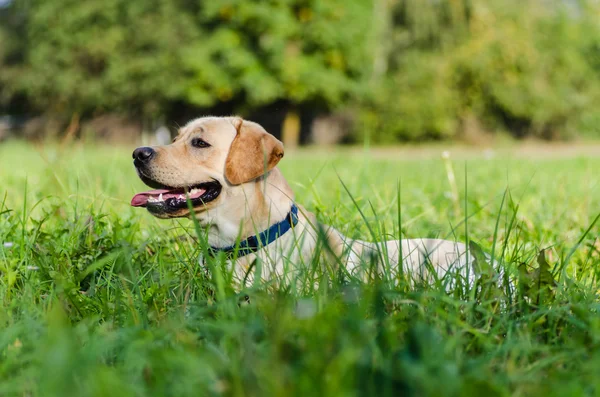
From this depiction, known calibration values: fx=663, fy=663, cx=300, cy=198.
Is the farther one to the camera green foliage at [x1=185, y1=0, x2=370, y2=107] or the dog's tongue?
green foliage at [x1=185, y1=0, x2=370, y2=107]

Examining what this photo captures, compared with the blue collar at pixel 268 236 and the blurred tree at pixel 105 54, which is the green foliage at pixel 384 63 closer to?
the blurred tree at pixel 105 54

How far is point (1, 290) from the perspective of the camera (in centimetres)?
258

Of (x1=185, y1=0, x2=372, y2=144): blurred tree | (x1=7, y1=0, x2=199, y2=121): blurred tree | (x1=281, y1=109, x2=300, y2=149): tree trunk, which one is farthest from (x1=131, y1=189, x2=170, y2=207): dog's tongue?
(x1=7, y1=0, x2=199, y2=121): blurred tree

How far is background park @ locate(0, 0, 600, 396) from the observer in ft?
5.40

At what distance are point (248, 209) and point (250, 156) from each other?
270 mm

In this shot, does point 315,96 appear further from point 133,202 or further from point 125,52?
point 133,202

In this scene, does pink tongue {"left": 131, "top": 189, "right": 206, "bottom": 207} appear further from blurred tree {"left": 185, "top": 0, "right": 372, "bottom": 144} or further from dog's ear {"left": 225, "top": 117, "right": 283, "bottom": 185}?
blurred tree {"left": 185, "top": 0, "right": 372, "bottom": 144}

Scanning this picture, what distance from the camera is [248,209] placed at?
3352 mm

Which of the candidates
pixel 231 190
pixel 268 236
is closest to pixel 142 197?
pixel 231 190

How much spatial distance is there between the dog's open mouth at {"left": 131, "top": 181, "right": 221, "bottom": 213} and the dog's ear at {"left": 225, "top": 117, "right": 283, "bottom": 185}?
152 millimetres

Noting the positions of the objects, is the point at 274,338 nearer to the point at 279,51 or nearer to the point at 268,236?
the point at 268,236

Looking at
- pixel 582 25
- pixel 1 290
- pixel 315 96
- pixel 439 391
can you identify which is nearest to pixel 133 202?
pixel 1 290

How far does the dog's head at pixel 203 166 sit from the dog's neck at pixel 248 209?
1.8 inches

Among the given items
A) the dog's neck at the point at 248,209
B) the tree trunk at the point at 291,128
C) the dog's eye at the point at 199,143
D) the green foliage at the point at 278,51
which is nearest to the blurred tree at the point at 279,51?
the green foliage at the point at 278,51
